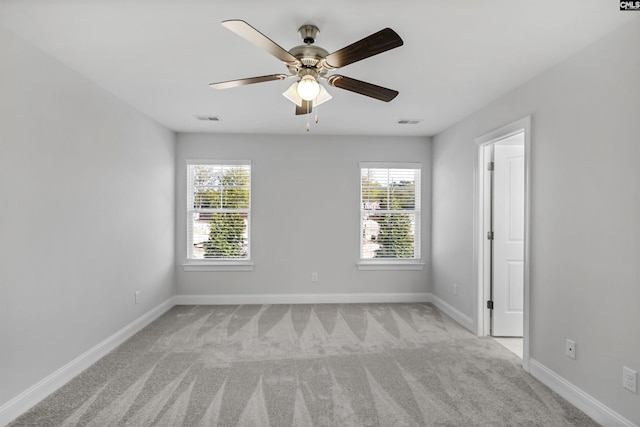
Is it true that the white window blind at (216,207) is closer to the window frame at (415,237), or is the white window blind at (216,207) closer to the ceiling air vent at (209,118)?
the ceiling air vent at (209,118)

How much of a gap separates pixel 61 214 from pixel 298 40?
7.37 feet

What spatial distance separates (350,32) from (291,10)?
1.40 feet

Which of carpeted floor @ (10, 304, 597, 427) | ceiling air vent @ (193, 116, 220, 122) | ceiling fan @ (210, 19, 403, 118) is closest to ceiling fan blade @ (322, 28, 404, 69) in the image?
ceiling fan @ (210, 19, 403, 118)

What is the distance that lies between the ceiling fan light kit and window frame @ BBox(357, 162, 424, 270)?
285 cm

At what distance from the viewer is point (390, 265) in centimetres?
516

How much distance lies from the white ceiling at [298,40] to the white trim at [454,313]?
2.49 meters

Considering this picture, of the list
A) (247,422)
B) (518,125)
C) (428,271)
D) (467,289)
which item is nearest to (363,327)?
(467,289)

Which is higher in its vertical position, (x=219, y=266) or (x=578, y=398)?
(x=219, y=266)

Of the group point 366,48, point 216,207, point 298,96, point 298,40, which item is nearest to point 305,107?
point 298,96

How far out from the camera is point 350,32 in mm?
2184

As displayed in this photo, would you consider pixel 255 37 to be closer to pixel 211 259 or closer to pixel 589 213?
pixel 589 213

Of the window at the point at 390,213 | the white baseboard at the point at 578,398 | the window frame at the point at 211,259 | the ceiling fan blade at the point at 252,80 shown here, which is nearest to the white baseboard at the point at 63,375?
the window frame at the point at 211,259

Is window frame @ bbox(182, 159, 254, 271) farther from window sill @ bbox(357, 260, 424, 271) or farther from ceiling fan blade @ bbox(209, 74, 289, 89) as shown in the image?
ceiling fan blade @ bbox(209, 74, 289, 89)

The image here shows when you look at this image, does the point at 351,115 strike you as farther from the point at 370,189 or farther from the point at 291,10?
the point at 291,10
